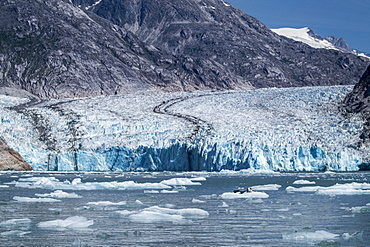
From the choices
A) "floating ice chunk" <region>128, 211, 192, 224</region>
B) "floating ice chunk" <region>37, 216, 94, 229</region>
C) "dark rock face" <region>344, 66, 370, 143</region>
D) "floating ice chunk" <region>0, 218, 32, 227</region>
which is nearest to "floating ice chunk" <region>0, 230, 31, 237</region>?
"floating ice chunk" <region>37, 216, 94, 229</region>

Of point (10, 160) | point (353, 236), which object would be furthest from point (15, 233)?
point (10, 160)

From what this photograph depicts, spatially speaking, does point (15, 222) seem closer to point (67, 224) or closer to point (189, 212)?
point (67, 224)

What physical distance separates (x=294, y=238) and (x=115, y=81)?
327 feet

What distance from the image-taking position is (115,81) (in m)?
109

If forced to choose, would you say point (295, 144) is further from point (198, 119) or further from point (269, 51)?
point (269, 51)

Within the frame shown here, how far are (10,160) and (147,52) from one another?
3878 inches

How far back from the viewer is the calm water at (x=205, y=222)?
1124cm

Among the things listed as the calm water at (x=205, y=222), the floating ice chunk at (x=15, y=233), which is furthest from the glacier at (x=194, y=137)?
the floating ice chunk at (x=15, y=233)

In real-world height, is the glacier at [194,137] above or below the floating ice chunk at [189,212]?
above

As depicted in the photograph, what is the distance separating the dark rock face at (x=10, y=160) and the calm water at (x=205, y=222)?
17.4 metres

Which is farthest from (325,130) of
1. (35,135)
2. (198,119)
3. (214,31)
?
(214,31)

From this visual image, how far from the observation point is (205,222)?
44.9ft

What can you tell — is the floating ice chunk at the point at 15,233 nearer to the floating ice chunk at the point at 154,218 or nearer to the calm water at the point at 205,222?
the calm water at the point at 205,222

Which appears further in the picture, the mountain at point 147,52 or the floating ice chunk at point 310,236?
the mountain at point 147,52
